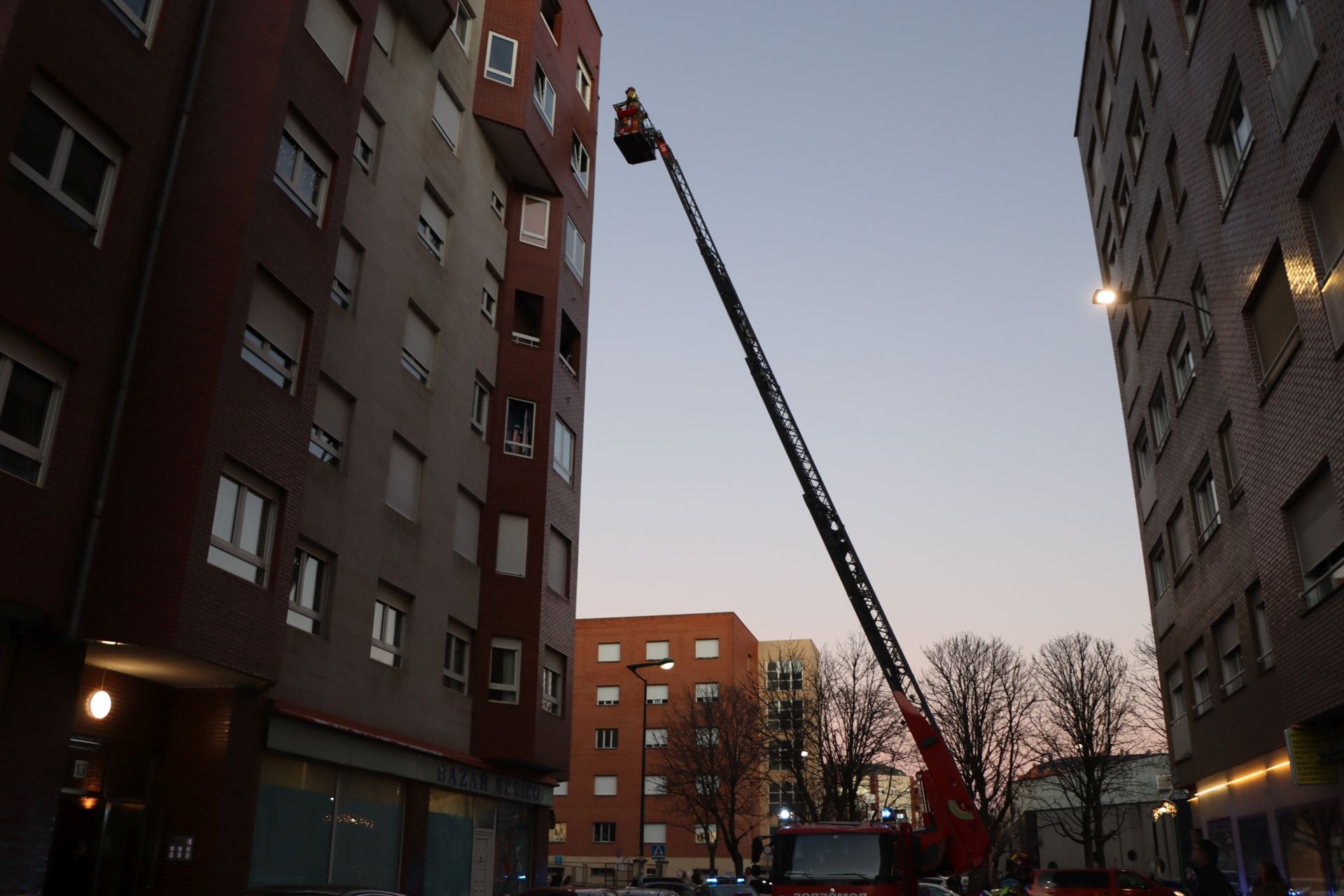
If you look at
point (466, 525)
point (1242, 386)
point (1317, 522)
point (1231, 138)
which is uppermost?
point (1231, 138)

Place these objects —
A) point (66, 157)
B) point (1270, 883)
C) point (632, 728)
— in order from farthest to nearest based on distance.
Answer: point (632, 728), point (1270, 883), point (66, 157)

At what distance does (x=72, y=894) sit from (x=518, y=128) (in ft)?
62.7

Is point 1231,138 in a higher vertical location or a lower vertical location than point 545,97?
lower

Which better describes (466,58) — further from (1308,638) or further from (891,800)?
(891,800)

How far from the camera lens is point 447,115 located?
79.9ft

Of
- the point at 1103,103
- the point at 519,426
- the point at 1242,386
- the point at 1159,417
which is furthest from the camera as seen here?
the point at 1103,103

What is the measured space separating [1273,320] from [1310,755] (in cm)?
653

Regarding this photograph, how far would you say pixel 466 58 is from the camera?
2577 centimetres

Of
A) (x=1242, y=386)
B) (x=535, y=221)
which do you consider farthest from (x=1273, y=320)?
(x=535, y=221)

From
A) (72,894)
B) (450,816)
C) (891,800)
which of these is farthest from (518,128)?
(891,800)

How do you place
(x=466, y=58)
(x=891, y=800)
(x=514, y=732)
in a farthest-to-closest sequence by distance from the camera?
(x=891, y=800) → (x=466, y=58) → (x=514, y=732)

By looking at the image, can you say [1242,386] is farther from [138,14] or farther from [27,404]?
[27,404]

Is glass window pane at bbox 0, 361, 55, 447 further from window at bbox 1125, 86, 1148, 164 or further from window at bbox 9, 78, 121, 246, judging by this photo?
window at bbox 1125, 86, 1148, 164

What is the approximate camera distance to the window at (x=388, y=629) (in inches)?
752
